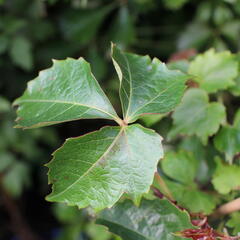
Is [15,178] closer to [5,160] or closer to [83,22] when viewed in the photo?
[5,160]

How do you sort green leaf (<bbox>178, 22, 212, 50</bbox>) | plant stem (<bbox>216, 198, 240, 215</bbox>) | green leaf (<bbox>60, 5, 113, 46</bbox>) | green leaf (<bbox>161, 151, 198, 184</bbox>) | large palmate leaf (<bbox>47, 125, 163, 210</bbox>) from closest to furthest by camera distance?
large palmate leaf (<bbox>47, 125, 163, 210</bbox>) → plant stem (<bbox>216, 198, 240, 215</bbox>) → green leaf (<bbox>161, 151, 198, 184</bbox>) → green leaf (<bbox>178, 22, 212, 50</bbox>) → green leaf (<bbox>60, 5, 113, 46</bbox>)

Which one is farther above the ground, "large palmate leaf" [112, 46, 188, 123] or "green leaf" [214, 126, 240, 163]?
"large palmate leaf" [112, 46, 188, 123]

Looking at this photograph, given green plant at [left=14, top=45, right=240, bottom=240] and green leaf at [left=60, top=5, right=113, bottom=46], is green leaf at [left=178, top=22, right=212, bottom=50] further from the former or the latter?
green plant at [left=14, top=45, right=240, bottom=240]

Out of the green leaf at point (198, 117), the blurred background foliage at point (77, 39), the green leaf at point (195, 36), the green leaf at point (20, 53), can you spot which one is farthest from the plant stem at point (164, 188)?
the green leaf at point (20, 53)

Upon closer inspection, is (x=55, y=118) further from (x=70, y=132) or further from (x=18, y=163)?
(x=70, y=132)

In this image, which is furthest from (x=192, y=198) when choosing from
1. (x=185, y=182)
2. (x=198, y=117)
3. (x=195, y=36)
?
(x=195, y=36)

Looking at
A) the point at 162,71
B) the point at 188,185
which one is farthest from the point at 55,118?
the point at 188,185

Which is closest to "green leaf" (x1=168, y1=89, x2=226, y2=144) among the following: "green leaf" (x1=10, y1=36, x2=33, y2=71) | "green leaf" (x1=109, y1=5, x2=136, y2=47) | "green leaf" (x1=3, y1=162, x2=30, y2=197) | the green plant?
the green plant
